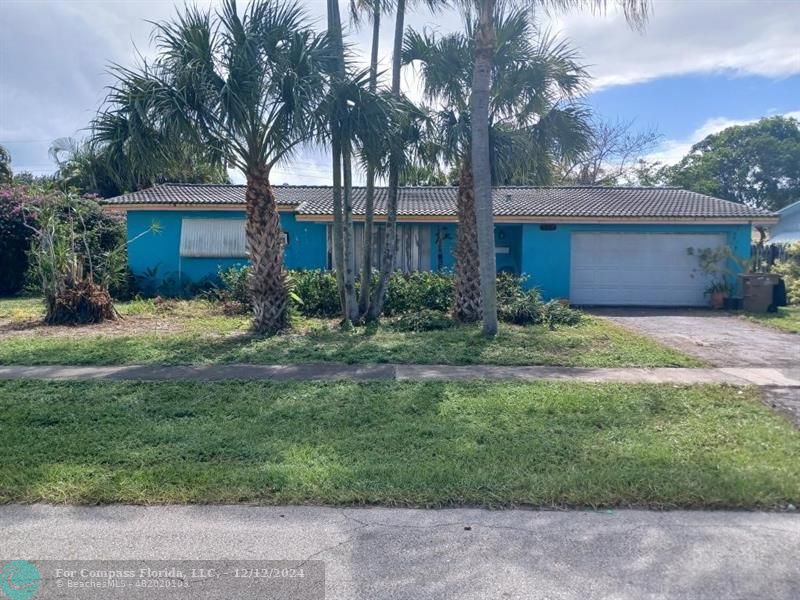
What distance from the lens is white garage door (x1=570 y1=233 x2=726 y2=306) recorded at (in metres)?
16.7

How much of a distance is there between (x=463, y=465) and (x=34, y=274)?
448 inches

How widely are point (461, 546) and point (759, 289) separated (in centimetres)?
1416

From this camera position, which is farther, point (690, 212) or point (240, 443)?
point (690, 212)

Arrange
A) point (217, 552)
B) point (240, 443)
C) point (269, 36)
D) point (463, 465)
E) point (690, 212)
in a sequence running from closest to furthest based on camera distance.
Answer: point (217, 552) → point (463, 465) → point (240, 443) → point (269, 36) → point (690, 212)

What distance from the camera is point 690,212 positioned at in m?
16.4

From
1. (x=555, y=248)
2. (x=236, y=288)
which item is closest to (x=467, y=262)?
(x=555, y=248)

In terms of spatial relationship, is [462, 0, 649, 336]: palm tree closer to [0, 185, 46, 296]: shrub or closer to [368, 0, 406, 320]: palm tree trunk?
[368, 0, 406, 320]: palm tree trunk

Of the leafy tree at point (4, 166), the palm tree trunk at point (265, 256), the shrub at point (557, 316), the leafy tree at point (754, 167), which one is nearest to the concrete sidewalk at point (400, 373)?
the palm tree trunk at point (265, 256)

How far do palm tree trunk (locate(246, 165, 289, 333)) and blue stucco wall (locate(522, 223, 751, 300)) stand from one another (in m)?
7.95

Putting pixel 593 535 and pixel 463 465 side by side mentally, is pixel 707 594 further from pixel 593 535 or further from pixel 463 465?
pixel 463 465

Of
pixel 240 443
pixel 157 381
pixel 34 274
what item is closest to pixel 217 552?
pixel 240 443

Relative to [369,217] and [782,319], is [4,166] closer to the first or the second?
[369,217]

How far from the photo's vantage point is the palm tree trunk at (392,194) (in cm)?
1140

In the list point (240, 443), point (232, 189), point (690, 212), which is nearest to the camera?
point (240, 443)
